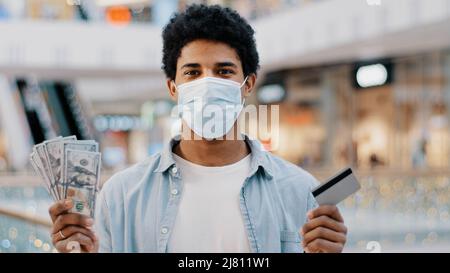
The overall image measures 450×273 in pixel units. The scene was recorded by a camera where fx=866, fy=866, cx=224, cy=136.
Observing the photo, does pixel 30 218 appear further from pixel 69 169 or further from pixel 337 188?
pixel 337 188

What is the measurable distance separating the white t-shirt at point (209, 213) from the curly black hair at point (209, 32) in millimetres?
199

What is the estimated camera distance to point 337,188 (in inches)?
49.8

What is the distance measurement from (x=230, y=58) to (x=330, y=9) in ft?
38.6

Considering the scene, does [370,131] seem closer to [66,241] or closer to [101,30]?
[101,30]

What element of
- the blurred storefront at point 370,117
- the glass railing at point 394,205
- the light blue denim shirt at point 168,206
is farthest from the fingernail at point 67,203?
the blurred storefront at point 370,117

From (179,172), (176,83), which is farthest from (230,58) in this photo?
(179,172)

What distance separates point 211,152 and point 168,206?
4.9 inches

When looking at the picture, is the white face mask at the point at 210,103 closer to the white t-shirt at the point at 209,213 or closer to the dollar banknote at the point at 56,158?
the white t-shirt at the point at 209,213

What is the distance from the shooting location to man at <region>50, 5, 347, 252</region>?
4.63 ft

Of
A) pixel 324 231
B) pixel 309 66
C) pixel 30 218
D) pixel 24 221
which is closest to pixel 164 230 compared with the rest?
pixel 324 231

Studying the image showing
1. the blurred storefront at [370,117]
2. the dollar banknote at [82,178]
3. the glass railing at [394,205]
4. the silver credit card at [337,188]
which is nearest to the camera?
the silver credit card at [337,188]

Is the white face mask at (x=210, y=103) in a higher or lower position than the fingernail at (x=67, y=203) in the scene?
higher

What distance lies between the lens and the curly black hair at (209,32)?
1.50m
